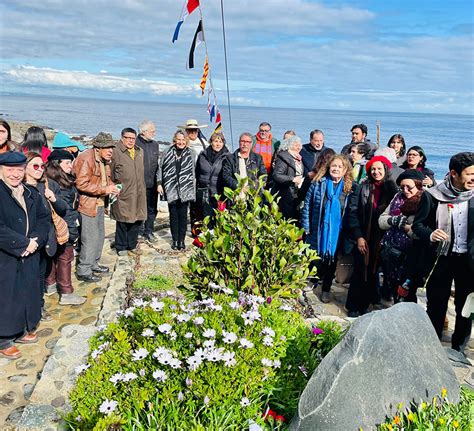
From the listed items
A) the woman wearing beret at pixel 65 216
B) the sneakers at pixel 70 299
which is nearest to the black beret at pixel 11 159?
the woman wearing beret at pixel 65 216

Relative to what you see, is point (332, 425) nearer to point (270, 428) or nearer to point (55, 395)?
point (270, 428)

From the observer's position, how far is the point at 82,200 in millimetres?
5914

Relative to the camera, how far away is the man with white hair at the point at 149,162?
25.4 feet

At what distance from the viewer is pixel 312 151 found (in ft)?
25.2

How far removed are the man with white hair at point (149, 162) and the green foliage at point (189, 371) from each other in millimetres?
5092

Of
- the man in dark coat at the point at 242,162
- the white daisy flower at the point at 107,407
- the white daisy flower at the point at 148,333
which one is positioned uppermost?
the man in dark coat at the point at 242,162

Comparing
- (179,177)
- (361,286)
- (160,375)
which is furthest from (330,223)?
(160,375)

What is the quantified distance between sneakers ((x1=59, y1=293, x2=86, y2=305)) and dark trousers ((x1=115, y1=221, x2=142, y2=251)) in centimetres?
171

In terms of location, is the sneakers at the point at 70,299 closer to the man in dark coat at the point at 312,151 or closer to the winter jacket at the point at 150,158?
the winter jacket at the point at 150,158

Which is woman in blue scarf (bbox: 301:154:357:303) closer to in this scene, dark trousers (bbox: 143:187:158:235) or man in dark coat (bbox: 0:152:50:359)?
man in dark coat (bbox: 0:152:50:359)

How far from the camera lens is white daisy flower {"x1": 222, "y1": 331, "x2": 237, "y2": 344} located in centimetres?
260

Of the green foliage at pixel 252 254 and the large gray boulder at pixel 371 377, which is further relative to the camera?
the green foliage at pixel 252 254

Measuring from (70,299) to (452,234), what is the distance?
4.35 meters

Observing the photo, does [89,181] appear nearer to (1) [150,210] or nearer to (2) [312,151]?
(1) [150,210]
